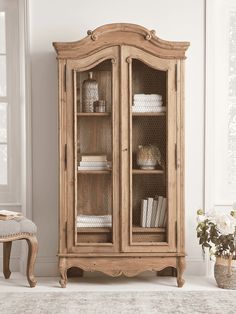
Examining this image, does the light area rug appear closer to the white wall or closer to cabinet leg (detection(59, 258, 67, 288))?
cabinet leg (detection(59, 258, 67, 288))

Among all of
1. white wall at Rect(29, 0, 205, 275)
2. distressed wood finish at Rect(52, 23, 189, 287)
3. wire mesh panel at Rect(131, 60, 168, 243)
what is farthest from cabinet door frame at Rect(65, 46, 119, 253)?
white wall at Rect(29, 0, 205, 275)

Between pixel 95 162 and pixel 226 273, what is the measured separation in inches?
50.8

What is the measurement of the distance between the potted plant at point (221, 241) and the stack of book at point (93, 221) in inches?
28.2

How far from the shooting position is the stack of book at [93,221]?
4398mm

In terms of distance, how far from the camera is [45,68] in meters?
4.75

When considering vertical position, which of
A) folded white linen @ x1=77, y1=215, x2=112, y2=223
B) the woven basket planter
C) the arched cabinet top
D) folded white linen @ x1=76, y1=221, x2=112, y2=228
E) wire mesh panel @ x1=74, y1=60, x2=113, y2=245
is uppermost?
the arched cabinet top

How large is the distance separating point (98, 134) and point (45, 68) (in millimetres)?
770

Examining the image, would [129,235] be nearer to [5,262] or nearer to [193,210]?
[193,210]

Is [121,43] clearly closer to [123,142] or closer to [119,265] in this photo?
[123,142]

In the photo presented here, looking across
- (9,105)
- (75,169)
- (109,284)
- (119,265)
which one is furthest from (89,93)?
(109,284)

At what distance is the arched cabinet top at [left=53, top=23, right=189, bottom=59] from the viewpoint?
429 centimetres

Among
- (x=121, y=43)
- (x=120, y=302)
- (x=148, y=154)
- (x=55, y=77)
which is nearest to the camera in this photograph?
(x=120, y=302)

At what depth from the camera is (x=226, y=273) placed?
436cm

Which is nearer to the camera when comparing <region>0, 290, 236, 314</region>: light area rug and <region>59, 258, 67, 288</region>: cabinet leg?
<region>0, 290, 236, 314</region>: light area rug
